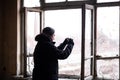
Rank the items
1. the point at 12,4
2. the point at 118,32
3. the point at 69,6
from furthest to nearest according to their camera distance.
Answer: the point at 12,4 < the point at 69,6 < the point at 118,32

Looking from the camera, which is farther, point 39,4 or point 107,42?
point 39,4

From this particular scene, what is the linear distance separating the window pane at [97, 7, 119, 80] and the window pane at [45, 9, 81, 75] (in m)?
0.40

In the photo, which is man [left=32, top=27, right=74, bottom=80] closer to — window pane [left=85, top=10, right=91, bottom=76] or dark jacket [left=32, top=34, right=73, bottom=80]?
dark jacket [left=32, top=34, right=73, bottom=80]

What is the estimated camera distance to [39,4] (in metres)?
5.35

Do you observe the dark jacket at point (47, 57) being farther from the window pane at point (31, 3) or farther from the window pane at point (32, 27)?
the window pane at point (31, 3)

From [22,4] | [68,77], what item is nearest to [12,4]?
[22,4]

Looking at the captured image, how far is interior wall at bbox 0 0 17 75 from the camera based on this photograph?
5367mm

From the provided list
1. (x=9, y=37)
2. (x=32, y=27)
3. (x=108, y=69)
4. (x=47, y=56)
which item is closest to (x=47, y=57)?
(x=47, y=56)

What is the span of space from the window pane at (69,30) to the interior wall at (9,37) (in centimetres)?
73

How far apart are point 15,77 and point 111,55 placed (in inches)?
74.6

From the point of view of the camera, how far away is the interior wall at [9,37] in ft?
17.6

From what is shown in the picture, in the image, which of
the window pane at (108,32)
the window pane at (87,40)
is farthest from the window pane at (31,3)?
the window pane at (108,32)

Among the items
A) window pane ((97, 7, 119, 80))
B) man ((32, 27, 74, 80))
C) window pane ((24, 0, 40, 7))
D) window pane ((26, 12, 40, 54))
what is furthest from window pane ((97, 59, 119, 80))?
window pane ((24, 0, 40, 7))

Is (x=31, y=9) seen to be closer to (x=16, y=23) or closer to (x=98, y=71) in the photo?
(x=16, y=23)
